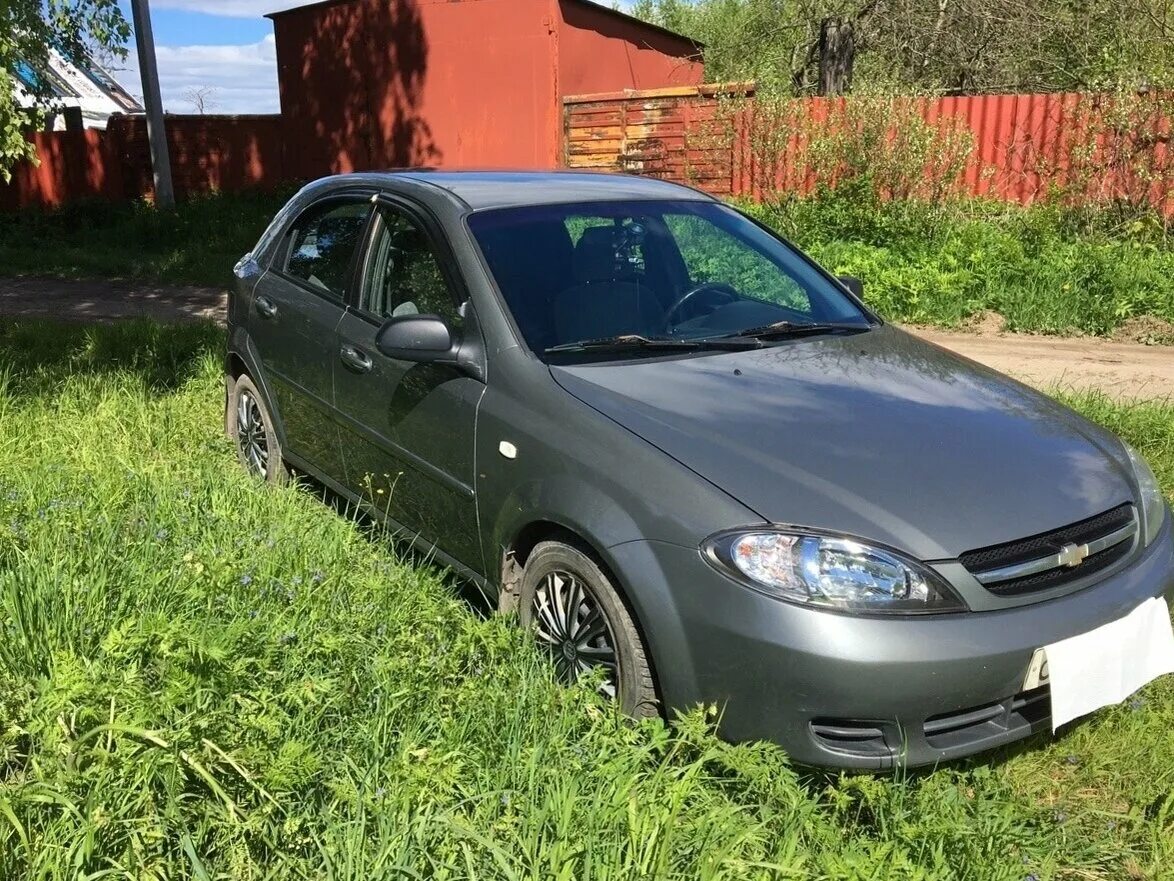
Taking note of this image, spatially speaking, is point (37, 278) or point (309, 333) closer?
point (309, 333)

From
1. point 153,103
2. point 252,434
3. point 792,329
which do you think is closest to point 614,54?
point 153,103

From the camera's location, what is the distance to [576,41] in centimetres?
1644

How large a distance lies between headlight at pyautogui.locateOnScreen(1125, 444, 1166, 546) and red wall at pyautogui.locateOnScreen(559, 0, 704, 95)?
558 inches

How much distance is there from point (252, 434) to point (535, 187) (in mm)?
2122

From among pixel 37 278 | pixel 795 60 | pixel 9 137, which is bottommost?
pixel 37 278

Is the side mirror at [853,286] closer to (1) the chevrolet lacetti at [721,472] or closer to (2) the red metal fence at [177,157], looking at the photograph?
(1) the chevrolet lacetti at [721,472]

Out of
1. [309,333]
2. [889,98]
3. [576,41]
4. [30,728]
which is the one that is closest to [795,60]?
[576,41]

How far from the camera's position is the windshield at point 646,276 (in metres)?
3.50

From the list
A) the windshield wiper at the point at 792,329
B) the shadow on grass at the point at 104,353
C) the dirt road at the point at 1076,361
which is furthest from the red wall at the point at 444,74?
the windshield wiper at the point at 792,329

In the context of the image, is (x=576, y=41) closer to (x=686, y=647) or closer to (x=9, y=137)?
(x=9, y=137)

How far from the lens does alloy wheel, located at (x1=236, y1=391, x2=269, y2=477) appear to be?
16.8ft

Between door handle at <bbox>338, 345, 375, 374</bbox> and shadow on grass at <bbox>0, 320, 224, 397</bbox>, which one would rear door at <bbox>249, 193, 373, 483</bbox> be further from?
shadow on grass at <bbox>0, 320, 224, 397</bbox>

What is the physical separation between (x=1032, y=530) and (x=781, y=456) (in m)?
0.65

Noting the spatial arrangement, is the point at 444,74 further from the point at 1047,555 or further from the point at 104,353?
the point at 1047,555
